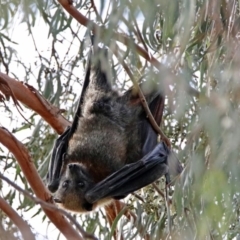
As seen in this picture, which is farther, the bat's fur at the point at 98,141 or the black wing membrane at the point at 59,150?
the bat's fur at the point at 98,141

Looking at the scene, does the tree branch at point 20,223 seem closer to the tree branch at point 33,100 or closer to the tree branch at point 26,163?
the tree branch at point 26,163

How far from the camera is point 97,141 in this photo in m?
3.73

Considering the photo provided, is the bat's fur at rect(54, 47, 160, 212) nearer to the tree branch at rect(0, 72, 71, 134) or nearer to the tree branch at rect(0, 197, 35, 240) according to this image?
the tree branch at rect(0, 72, 71, 134)

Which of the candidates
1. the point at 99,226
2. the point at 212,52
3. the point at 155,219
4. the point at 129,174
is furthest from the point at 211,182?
the point at 99,226

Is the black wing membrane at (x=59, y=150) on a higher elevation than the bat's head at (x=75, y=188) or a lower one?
higher

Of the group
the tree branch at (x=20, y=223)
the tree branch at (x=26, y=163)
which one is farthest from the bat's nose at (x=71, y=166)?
the tree branch at (x=20, y=223)

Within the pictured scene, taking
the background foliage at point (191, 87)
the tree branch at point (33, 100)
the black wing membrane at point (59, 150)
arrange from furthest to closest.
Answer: the black wing membrane at point (59, 150) < the tree branch at point (33, 100) < the background foliage at point (191, 87)

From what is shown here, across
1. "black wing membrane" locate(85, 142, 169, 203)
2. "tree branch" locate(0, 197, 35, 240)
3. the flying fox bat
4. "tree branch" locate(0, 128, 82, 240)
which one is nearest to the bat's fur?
the flying fox bat

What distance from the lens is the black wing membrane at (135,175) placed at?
332 cm

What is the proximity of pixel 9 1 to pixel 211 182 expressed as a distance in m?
0.93

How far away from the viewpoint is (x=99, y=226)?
3.96m

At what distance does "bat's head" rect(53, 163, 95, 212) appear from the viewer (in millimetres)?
3662

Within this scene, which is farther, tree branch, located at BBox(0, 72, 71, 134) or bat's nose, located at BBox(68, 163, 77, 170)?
bat's nose, located at BBox(68, 163, 77, 170)

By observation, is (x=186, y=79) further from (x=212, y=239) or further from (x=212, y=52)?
(x=212, y=239)
